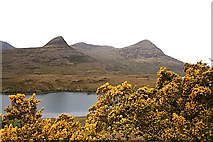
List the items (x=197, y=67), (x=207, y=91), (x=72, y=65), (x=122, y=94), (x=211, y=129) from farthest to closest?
(x=72, y=65), (x=122, y=94), (x=197, y=67), (x=207, y=91), (x=211, y=129)

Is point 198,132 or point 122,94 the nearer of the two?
point 198,132

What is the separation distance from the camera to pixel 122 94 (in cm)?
1878

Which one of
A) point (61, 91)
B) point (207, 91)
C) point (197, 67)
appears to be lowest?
point (61, 91)

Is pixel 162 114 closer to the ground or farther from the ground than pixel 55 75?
closer to the ground

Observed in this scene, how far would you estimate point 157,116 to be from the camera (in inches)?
591

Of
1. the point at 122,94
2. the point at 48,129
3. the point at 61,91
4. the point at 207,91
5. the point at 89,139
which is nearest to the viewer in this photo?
the point at 89,139

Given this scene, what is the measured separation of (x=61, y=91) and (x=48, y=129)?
80908 mm

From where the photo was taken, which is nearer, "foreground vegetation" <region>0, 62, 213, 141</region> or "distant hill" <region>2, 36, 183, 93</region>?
"foreground vegetation" <region>0, 62, 213, 141</region>

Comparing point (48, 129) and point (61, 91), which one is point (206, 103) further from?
point (61, 91)

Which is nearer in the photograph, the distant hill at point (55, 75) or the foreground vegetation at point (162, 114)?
the foreground vegetation at point (162, 114)

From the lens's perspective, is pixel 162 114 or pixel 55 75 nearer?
pixel 162 114

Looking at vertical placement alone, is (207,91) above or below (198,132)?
above

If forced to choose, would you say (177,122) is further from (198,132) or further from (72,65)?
(72,65)

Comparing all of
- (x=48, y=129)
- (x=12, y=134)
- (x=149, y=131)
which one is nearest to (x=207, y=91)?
(x=149, y=131)
